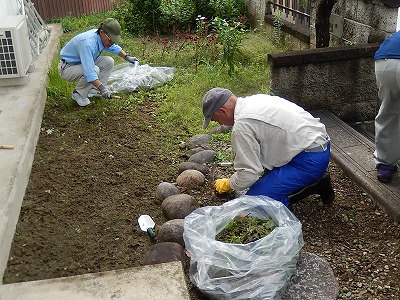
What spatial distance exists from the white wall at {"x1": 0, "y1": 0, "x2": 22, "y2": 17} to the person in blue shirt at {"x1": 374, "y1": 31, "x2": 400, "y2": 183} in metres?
5.37

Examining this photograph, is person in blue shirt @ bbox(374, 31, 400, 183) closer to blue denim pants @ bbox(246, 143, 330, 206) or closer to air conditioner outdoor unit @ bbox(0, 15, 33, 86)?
blue denim pants @ bbox(246, 143, 330, 206)

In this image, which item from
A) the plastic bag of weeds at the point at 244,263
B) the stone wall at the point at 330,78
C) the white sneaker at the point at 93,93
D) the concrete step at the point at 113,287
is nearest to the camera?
the concrete step at the point at 113,287

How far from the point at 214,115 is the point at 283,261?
1130 millimetres

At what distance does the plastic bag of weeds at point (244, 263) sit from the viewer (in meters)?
2.88

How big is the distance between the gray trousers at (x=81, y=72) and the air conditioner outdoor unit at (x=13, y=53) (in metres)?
0.46

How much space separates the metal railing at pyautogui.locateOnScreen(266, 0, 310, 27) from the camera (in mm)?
7914

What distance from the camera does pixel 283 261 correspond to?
294 centimetres

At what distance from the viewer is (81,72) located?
6137 millimetres

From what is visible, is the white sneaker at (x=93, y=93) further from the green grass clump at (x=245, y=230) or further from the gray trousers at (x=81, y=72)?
the green grass clump at (x=245, y=230)

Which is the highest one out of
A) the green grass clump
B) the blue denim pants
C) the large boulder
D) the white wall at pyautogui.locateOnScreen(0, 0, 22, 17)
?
the white wall at pyautogui.locateOnScreen(0, 0, 22, 17)

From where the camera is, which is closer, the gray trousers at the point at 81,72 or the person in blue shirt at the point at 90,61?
the person in blue shirt at the point at 90,61

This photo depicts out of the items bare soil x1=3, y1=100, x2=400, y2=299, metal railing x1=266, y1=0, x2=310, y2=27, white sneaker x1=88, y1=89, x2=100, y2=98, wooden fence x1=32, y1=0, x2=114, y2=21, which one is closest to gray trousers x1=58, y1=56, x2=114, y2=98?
white sneaker x1=88, y1=89, x2=100, y2=98

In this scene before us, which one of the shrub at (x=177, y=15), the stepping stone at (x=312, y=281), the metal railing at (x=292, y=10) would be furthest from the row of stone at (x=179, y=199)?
the shrub at (x=177, y=15)

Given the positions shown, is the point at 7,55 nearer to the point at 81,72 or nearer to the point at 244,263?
the point at 81,72
